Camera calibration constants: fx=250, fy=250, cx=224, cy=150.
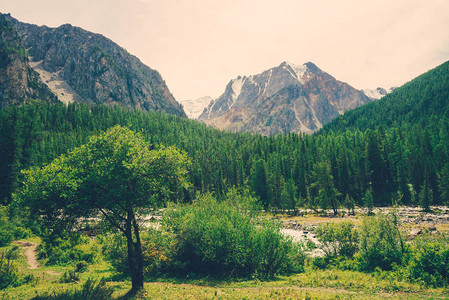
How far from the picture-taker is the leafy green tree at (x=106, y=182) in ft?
66.1

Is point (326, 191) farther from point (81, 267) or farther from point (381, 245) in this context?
point (81, 267)

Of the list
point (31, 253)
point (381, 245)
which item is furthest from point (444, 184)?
point (31, 253)

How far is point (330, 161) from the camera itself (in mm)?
111938

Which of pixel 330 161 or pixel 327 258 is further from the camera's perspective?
pixel 330 161

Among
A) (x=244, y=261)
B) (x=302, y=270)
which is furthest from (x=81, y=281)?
(x=302, y=270)

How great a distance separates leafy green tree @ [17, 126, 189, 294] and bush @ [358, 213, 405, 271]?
22.8 metres

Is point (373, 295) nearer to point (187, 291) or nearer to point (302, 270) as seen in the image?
point (302, 270)

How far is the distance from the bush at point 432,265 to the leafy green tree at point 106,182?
23.2 m

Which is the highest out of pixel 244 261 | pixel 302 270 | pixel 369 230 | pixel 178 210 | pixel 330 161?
pixel 330 161

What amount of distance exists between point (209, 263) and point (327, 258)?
15.0 m

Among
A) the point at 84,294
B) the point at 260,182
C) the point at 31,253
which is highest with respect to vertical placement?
the point at 260,182

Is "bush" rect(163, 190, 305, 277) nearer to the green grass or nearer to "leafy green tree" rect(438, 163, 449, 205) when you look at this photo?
the green grass

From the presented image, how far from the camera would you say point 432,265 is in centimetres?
2255

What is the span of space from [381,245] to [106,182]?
29.6m
